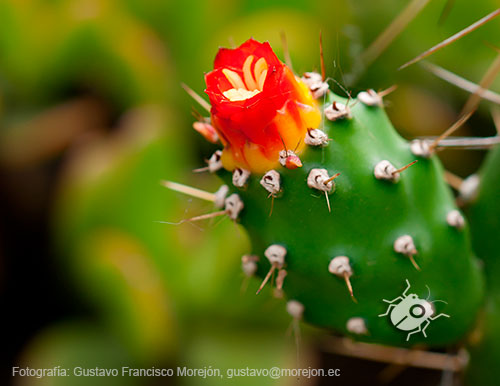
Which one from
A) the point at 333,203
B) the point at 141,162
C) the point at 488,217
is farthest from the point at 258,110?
the point at 141,162

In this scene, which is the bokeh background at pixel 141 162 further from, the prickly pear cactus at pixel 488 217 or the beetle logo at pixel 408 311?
the beetle logo at pixel 408 311

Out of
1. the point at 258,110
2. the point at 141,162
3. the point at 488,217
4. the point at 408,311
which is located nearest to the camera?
the point at 258,110

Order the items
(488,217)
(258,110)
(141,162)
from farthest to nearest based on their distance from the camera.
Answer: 1. (141,162)
2. (488,217)
3. (258,110)

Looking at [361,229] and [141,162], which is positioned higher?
[141,162]

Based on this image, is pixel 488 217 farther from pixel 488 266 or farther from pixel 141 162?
pixel 141 162

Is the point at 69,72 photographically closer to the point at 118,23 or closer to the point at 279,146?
the point at 118,23

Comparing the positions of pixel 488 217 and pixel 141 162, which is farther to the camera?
pixel 141 162

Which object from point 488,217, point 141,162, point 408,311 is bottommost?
point 408,311

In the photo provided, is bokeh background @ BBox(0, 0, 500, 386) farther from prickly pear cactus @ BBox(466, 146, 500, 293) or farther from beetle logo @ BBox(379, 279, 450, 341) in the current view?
beetle logo @ BBox(379, 279, 450, 341)
